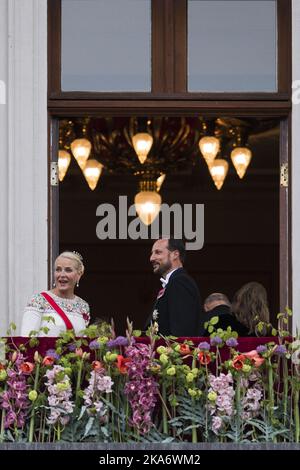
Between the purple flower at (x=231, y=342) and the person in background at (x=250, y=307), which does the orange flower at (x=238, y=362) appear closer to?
the purple flower at (x=231, y=342)

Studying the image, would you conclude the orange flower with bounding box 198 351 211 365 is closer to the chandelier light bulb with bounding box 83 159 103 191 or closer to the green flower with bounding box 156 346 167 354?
the green flower with bounding box 156 346 167 354

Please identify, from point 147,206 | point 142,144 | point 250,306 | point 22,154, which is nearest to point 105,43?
point 22,154

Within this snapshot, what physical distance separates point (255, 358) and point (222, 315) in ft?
6.18

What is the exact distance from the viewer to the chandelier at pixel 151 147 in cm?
1619

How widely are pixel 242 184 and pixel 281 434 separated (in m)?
10.6

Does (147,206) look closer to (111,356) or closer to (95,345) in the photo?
(95,345)

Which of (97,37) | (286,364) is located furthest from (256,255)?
(286,364)

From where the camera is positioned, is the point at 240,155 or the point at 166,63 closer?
the point at 166,63

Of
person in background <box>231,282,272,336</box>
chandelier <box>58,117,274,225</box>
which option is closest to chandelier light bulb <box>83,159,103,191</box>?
chandelier <box>58,117,274,225</box>

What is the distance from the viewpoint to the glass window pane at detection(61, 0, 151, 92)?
36.1 feet

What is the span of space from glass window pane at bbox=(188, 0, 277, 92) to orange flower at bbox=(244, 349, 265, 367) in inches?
99.2

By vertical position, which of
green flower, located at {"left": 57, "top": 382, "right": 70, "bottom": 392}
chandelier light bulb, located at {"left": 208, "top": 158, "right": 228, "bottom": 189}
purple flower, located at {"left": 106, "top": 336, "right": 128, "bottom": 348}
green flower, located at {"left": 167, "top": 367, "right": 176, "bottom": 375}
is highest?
chandelier light bulb, located at {"left": 208, "top": 158, "right": 228, "bottom": 189}

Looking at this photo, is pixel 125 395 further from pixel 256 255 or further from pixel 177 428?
pixel 256 255

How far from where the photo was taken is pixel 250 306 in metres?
10.9
